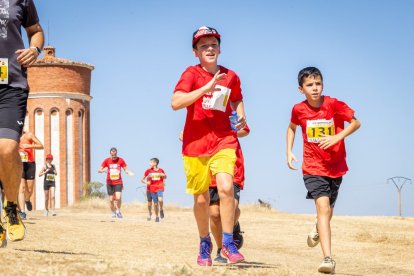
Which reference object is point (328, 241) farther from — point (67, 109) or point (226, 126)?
point (67, 109)

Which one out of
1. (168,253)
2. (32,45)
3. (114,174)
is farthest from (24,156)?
(32,45)

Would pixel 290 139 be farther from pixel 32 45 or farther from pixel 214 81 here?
pixel 32 45

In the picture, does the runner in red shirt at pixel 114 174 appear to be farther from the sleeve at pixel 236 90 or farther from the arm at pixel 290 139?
the sleeve at pixel 236 90

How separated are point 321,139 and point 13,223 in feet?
11.3

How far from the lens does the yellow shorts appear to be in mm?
7973

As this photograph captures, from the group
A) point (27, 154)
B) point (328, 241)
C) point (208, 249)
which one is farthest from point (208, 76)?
point (27, 154)

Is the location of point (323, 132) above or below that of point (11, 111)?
below

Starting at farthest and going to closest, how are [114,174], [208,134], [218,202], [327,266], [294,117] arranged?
[114,174], [294,117], [218,202], [327,266], [208,134]

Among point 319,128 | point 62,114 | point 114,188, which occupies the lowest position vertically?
point 114,188

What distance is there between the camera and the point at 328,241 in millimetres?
9062

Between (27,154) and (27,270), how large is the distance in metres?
13.7

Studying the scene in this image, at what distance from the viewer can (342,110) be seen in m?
9.44

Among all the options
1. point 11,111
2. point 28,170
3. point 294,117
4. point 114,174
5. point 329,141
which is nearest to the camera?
point 11,111

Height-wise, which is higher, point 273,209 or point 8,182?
point 8,182
